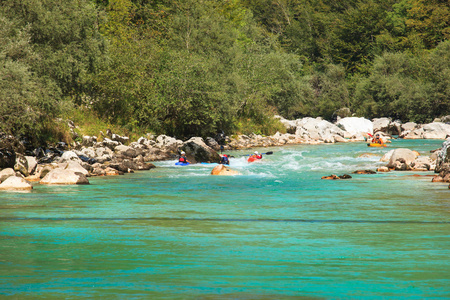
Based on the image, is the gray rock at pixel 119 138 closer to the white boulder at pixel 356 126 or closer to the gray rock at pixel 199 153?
the gray rock at pixel 199 153

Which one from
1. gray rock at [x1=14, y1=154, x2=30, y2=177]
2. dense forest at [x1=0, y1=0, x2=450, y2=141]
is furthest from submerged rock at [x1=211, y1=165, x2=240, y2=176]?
gray rock at [x1=14, y1=154, x2=30, y2=177]

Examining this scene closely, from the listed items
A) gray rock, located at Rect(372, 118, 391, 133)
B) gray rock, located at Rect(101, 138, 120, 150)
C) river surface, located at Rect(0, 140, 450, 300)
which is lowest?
gray rock, located at Rect(372, 118, 391, 133)

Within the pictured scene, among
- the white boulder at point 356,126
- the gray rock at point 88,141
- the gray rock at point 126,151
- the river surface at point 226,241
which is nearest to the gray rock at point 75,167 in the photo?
the river surface at point 226,241

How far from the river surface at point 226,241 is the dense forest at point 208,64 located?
7.22m

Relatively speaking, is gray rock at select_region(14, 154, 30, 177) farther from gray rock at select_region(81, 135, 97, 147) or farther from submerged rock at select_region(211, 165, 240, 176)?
submerged rock at select_region(211, 165, 240, 176)

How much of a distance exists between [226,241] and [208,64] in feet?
104

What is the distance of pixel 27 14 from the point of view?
79.8ft

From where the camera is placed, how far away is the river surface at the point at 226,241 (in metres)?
7.89

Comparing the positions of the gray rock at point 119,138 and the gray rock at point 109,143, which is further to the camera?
the gray rock at point 119,138

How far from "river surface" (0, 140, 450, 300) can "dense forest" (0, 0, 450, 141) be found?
7220 millimetres

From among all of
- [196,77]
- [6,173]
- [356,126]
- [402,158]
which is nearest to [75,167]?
[6,173]

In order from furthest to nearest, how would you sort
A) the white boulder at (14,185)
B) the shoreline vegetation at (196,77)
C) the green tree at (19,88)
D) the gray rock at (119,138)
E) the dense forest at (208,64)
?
the gray rock at (119,138) < the dense forest at (208,64) < the shoreline vegetation at (196,77) < the green tree at (19,88) < the white boulder at (14,185)

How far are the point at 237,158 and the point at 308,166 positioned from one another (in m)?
5.53

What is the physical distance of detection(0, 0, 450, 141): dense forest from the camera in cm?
2438
